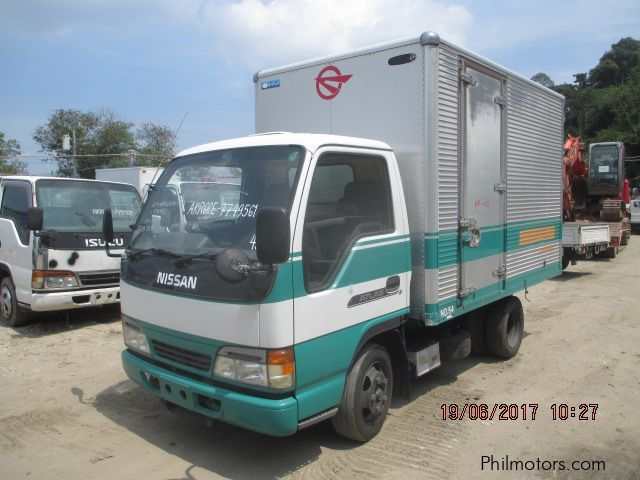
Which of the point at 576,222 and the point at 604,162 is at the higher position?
the point at 604,162

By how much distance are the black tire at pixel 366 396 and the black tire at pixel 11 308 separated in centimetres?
570

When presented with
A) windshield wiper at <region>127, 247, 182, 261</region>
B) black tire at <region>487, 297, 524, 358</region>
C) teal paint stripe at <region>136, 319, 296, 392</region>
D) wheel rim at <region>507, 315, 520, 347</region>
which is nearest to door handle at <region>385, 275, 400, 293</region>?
teal paint stripe at <region>136, 319, 296, 392</region>

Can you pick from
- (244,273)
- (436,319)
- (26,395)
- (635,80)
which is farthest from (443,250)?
(635,80)

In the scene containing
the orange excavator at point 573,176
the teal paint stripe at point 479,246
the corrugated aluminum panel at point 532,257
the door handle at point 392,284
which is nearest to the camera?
the door handle at point 392,284

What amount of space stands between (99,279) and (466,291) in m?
5.17

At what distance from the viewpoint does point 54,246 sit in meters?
7.02

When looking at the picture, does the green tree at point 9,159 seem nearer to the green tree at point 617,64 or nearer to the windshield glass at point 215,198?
the windshield glass at point 215,198

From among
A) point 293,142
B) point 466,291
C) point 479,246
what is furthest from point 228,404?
point 479,246

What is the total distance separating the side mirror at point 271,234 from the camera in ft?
9.54

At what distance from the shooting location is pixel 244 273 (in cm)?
316

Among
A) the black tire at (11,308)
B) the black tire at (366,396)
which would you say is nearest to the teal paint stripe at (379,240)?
the black tire at (366,396)

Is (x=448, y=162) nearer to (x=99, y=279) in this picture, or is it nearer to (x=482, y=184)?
(x=482, y=184)

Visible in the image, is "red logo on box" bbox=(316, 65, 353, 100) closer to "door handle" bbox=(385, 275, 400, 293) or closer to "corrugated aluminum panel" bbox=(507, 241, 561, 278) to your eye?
"door handle" bbox=(385, 275, 400, 293)

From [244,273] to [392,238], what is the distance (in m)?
1.41
